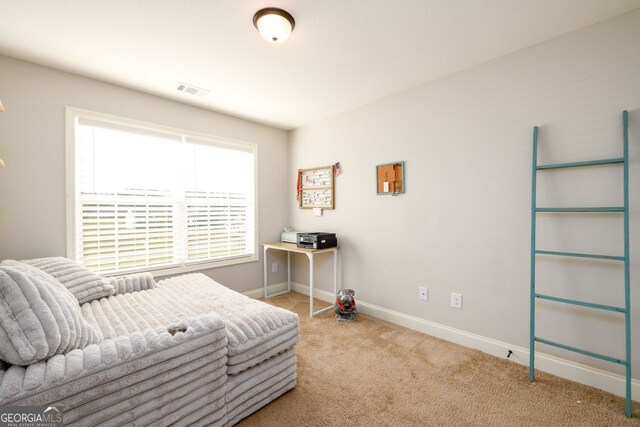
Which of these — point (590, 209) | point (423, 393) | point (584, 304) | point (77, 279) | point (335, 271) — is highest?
point (590, 209)

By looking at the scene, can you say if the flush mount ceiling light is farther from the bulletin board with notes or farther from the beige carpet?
the beige carpet

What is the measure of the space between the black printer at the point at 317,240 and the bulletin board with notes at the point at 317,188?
0.44 meters

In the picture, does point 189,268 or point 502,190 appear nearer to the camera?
point 502,190

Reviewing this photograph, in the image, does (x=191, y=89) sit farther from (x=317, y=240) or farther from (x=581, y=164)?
(x=581, y=164)

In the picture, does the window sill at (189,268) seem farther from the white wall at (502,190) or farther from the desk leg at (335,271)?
the white wall at (502,190)

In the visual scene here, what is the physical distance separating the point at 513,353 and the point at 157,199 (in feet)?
11.3

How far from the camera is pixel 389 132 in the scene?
9.52 ft

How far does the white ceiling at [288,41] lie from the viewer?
166 cm

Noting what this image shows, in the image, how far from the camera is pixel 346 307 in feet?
9.66

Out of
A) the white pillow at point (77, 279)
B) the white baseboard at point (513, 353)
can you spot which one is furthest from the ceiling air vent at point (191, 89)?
the white baseboard at point (513, 353)

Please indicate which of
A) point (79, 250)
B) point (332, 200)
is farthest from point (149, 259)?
point (332, 200)

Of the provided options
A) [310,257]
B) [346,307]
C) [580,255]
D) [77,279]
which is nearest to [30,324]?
[77,279]

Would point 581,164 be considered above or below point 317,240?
above

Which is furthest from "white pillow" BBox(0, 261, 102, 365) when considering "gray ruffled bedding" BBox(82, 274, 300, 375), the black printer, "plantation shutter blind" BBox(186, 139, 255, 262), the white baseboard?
the white baseboard
